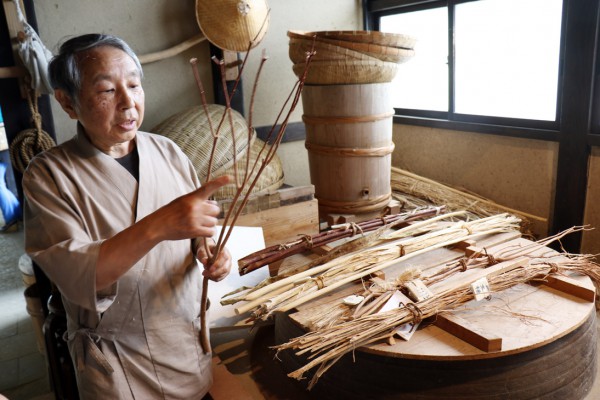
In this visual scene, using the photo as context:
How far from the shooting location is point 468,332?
182 cm

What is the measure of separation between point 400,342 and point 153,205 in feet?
3.51

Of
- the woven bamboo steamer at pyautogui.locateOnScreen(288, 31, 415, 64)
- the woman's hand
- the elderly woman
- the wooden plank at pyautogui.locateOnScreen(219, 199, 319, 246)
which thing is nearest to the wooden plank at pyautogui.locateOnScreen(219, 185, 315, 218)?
the wooden plank at pyautogui.locateOnScreen(219, 199, 319, 246)

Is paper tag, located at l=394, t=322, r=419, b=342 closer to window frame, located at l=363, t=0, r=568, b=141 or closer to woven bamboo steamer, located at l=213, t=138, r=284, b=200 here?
woven bamboo steamer, located at l=213, t=138, r=284, b=200

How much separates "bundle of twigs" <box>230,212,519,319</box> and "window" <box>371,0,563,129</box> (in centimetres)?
174

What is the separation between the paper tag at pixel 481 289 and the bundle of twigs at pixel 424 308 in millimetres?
30

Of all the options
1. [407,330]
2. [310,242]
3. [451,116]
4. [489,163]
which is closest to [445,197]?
[489,163]

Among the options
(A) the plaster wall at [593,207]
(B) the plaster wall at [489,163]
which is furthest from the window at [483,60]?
(A) the plaster wall at [593,207]

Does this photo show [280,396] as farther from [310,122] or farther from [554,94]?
[554,94]

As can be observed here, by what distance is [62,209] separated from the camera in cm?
137

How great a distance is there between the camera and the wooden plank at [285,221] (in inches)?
142

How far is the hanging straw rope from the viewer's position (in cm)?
339

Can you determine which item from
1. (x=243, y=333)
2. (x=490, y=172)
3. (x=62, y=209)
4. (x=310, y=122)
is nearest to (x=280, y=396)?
(x=243, y=333)

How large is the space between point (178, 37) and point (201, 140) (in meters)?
1.45

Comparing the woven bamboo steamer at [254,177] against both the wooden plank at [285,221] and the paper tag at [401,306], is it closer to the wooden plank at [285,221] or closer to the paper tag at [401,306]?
the wooden plank at [285,221]
